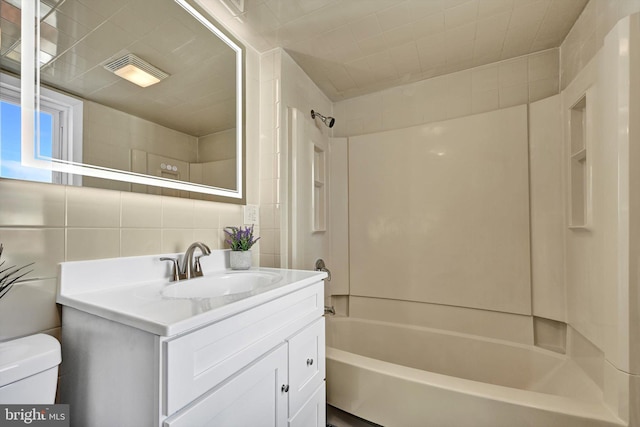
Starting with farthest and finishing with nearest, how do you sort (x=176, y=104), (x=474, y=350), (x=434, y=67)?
(x=434, y=67) < (x=474, y=350) < (x=176, y=104)

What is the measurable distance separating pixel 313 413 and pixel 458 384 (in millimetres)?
587

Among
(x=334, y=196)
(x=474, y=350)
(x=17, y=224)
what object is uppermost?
(x=334, y=196)

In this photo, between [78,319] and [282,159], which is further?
[282,159]

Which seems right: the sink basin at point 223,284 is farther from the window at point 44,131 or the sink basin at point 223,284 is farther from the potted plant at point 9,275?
the window at point 44,131

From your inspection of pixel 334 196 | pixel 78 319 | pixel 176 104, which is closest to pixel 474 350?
pixel 334 196

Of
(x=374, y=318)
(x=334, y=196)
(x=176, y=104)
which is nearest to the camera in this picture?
(x=176, y=104)

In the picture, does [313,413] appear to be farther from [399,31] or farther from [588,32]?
[588,32]

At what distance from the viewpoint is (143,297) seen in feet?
2.51

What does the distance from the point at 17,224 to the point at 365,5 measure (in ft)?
5.10

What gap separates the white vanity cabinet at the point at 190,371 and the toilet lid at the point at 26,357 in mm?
69

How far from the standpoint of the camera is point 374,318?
2.05 metres

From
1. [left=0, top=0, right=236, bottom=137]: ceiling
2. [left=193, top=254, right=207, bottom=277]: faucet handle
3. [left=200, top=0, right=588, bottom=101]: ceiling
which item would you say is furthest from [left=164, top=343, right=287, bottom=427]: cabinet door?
[left=200, top=0, right=588, bottom=101]: ceiling

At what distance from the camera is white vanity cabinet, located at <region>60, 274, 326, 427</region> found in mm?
558

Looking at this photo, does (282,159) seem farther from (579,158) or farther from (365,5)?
(579,158)
